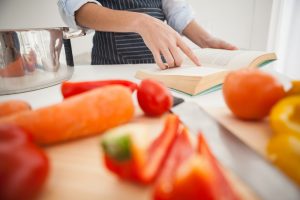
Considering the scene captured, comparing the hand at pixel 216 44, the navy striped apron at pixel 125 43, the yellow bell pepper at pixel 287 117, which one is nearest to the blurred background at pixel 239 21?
the navy striped apron at pixel 125 43

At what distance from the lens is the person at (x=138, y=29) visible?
0.68m

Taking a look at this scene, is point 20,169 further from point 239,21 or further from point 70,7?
point 239,21

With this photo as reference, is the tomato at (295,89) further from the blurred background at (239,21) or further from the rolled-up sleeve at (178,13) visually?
the blurred background at (239,21)

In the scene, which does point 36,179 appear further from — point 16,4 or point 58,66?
point 16,4

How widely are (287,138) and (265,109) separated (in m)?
0.12

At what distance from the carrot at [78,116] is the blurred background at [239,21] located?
1.48m

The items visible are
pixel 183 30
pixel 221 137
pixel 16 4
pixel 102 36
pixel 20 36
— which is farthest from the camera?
pixel 16 4

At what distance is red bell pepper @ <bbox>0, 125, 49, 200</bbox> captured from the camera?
0.62 ft

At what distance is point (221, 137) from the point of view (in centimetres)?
32

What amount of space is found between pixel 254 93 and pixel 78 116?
10.2 inches

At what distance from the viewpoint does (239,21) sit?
1.80 m

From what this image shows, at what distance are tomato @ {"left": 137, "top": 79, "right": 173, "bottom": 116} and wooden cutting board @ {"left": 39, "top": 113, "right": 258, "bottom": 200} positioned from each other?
4.8 inches

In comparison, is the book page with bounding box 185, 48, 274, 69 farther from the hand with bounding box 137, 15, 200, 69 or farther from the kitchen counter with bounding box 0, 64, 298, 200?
the kitchen counter with bounding box 0, 64, 298, 200

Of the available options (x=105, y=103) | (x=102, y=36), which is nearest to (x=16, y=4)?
(x=102, y=36)
